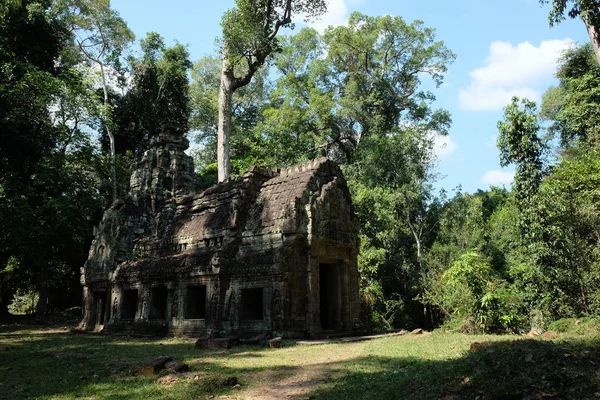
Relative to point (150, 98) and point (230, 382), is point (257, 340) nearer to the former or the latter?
point (230, 382)

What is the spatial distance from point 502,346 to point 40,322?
79.6ft

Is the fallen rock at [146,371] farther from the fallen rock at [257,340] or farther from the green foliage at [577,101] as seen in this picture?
the green foliage at [577,101]

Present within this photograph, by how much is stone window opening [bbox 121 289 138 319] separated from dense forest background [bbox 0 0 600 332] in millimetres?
7155

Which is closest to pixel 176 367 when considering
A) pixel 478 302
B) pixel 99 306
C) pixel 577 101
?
pixel 478 302

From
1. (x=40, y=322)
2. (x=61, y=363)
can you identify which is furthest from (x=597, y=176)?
(x=40, y=322)

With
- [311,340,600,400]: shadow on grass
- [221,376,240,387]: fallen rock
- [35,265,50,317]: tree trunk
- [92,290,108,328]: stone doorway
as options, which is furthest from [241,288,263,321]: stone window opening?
[35,265,50,317]: tree trunk

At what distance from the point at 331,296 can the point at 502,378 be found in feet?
32.7

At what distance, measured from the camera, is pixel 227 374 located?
7.75m

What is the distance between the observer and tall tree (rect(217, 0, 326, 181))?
67.7ft

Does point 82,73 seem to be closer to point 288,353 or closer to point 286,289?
point 286,289

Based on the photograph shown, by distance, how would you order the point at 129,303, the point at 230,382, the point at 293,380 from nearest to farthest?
1. the point at 230,382
2. the point at 293,380
3. the point at 129,303

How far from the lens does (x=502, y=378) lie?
16.4 ft

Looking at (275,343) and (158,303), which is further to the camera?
(158,303)

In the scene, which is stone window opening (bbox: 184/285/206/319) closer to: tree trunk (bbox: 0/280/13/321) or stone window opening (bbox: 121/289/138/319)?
stone window opening (bbox: 121/289/138/319)
